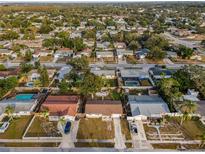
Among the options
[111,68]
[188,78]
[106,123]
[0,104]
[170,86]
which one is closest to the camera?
[106,123]

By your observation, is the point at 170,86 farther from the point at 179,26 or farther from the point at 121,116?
the point at 179,26

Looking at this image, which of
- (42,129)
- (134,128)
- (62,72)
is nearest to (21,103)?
(42,129)

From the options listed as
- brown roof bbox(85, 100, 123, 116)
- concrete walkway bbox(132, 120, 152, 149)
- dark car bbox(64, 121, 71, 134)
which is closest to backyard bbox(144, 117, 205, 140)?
concrete walkway bbox(132, 120, 152, 149)

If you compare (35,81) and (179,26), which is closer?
(35,81)

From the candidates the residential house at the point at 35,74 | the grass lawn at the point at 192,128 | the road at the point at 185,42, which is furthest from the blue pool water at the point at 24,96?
the road at the point at 185,42

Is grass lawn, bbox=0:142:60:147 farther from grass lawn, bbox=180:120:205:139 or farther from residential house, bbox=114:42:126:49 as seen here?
residential house, bbox=114:42:126:49

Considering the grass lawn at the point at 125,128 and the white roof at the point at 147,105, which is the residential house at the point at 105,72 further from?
the grass lawn at the point at 125,128

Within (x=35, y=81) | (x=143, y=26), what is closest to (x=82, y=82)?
(x=35, y=81)

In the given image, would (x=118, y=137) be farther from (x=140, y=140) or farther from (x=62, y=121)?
(x=62, y=121)
